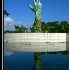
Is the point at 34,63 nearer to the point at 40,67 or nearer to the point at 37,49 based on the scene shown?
the point at 40,67

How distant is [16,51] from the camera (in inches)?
50.5

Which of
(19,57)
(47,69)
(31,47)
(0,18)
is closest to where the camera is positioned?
(0,18)

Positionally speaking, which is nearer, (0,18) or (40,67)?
(0,18)

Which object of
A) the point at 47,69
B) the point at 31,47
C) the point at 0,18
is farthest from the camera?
the point at 31,47

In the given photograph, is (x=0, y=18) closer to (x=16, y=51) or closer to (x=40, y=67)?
(x=40, y=67)

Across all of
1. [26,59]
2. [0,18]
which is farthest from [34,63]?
[0,18]

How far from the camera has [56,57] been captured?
3.87 feet

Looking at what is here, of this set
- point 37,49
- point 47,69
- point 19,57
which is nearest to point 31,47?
point 37,49

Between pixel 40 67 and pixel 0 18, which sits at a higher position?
pixel 0 18

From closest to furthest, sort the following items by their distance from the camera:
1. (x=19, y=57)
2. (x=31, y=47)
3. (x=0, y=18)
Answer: (x=0, y=18)
(x=19, y=57)
(x=31, y=47)

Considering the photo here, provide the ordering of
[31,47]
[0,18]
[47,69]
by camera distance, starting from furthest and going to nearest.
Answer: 1. [31,47]
2. [47,69]
3. [0,18]

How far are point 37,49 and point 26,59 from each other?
0.22m

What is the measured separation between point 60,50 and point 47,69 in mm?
284

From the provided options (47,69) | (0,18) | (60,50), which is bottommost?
(47,69)
